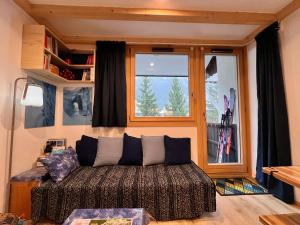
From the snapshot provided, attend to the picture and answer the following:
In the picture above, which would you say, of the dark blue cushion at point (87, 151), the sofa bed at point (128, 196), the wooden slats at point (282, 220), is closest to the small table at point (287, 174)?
the wooden slats at point (282, 220)

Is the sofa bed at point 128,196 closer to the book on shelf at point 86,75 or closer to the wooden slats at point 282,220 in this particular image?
the wooden slats at point 282,220

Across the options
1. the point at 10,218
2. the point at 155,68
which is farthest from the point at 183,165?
the point at 10,218

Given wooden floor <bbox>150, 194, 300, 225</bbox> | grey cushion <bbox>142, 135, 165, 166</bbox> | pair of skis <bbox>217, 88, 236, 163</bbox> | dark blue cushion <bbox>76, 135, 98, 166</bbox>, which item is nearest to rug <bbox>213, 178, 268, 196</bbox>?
wooden floor <bbox>150, 194, 300, 225</bbox>

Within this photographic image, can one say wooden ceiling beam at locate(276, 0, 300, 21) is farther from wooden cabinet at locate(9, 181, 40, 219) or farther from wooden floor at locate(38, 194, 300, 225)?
wooden cabinet at locate(9, 181, 40, 219)

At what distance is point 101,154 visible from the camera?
2.96 metres

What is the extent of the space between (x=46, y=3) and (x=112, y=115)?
178 cm

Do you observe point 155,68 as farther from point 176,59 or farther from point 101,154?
point 101,154

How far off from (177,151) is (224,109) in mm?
1404

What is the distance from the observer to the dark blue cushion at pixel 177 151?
295 centimetres

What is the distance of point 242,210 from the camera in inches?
94.9

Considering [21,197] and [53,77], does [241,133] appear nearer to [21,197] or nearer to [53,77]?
[53,77]

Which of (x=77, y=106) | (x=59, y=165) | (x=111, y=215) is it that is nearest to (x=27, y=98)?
(x=59, y=165)

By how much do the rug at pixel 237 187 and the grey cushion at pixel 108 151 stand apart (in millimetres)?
1661

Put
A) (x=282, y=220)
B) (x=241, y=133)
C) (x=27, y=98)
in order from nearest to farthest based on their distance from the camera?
(x=282, y=220), (x=27, y=98), (x=241, y=133)
